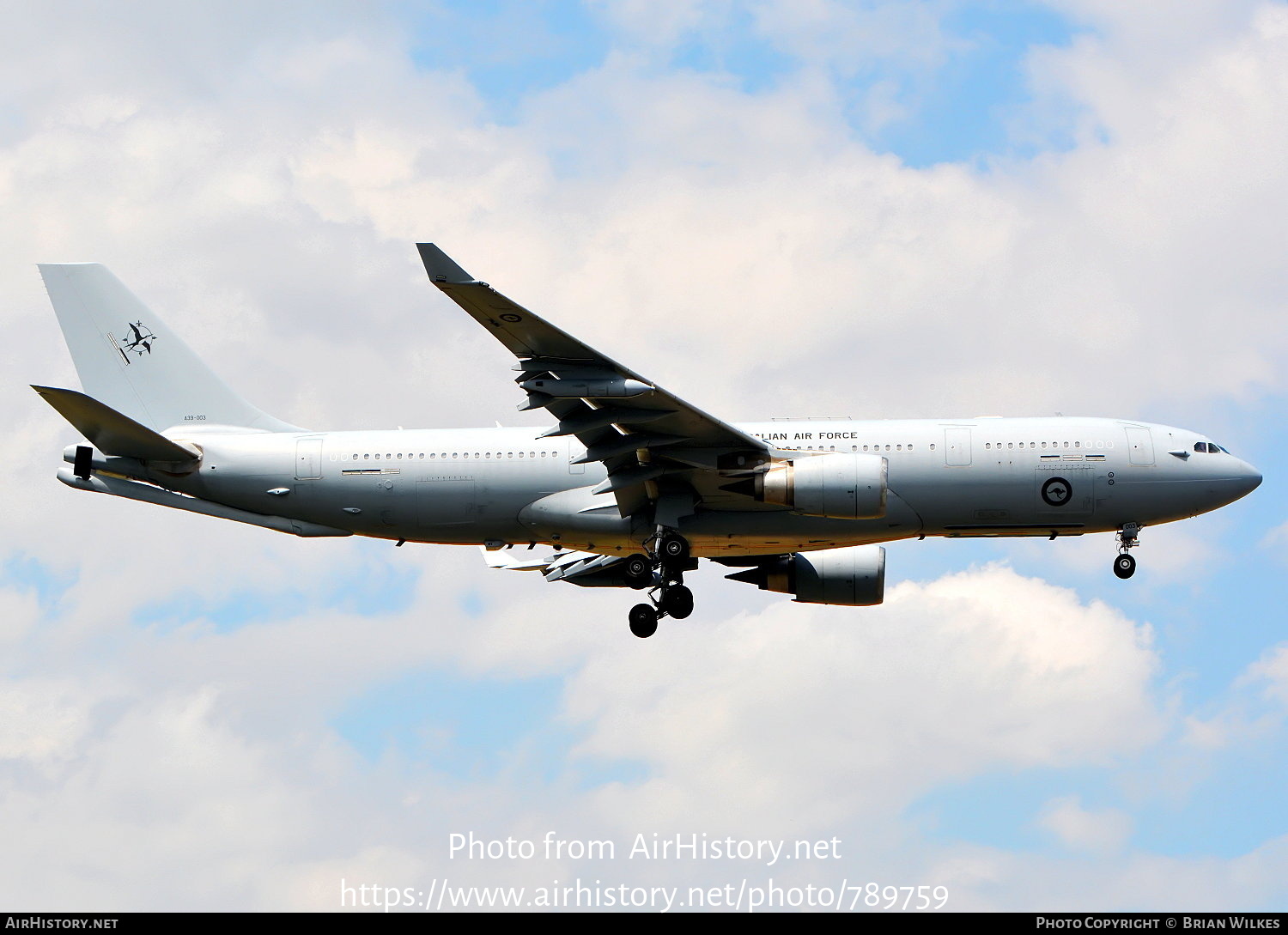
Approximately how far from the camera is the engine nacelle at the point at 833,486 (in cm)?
3725

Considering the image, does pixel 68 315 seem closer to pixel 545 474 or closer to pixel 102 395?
pixel 102 395

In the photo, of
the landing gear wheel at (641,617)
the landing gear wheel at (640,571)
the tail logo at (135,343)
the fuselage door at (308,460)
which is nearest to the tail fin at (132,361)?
the tail logo at (135,343)

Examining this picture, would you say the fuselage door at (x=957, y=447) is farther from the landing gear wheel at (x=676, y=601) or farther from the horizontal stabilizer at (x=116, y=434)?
the horizontal stabilizer at (x=116, y=434)

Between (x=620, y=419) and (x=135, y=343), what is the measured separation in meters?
15.6

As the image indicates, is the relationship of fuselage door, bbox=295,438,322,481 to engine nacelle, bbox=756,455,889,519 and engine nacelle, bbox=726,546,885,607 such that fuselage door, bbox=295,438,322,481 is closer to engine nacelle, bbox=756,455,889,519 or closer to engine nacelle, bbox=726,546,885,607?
engine nacelle, bbox=756,455,889,519

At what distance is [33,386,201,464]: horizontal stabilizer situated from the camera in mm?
38281

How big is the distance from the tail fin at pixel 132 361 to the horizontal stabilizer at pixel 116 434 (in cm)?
239

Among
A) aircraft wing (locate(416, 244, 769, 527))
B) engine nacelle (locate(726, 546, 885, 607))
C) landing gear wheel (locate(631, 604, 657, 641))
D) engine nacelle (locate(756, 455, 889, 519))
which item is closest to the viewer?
aircraft wing (locate(416, 244, 769, 527))

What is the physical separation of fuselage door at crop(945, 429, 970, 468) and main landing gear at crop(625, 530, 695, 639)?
277 inches

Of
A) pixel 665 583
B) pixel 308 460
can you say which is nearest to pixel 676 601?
pixel 665 583

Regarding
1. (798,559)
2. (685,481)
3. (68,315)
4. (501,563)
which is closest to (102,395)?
(68,315)

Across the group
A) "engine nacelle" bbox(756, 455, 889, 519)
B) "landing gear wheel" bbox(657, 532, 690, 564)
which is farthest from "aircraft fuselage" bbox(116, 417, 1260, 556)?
"engine nacelle" bbox(756, 455, 889, 519)

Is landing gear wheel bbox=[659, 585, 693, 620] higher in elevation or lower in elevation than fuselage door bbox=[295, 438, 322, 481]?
lower

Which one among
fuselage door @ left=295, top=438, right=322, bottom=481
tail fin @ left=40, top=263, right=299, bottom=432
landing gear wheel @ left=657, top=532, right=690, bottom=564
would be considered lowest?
landing gear wheel @ left=657, top=532, right=690, bottom=564
